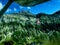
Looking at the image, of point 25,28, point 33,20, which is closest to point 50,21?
point 33,20

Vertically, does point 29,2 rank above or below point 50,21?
above

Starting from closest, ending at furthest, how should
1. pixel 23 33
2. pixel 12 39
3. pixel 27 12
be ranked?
pixel 12 39 → pixel 23 33 → pixel 27 12

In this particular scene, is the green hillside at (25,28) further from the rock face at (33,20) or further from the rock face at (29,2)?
the rock face at (29,2)

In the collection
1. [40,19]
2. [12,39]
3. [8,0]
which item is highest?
[8,0]

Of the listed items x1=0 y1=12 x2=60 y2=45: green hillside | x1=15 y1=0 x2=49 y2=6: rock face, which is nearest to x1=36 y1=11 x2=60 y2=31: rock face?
x1=0 y1=12 x2=60 y2=45: green hillside

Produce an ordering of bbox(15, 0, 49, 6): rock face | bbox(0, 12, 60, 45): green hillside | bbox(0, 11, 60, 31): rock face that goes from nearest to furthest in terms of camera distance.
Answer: bbox(0, 12, 60, 45): green hillside → bbox(15, 0, 49, 6): rock face → bbox(0, 11, 60, 31): rock face

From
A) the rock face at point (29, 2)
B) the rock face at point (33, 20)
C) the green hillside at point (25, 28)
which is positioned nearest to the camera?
the green hillside at point (25, 28)

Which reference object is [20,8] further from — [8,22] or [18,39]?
[18,39]

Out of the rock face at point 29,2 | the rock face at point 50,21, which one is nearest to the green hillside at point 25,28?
the rock face at point 50,21

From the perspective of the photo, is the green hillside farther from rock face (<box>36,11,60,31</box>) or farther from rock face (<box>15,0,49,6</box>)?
rock face (<box>15,0,49,6</box>)

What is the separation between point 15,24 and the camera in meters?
2.53

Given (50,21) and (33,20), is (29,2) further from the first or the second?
(50,21)

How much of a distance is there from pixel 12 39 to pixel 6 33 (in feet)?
0.99

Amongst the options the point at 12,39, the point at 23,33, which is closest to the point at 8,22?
the point at 23,33
